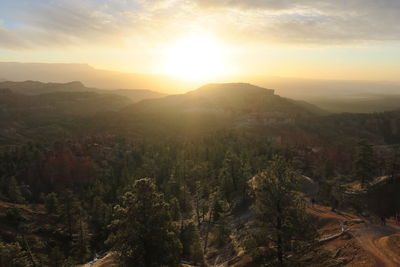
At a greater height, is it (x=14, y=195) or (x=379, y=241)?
(x=379, y=241)

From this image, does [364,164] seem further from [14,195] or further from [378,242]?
[14,195]

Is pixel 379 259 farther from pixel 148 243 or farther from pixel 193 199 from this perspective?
pixel 193 199

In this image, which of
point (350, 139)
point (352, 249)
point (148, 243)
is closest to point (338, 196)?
point (352, 249)

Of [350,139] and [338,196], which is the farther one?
[350,139]

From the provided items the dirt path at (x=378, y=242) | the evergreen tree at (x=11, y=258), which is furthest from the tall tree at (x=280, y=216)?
the evergreen tree at (x=11, y=258)

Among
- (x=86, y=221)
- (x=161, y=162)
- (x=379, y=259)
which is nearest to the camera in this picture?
(x=379, y=259)

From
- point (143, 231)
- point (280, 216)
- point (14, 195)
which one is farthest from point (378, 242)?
point (14, 195)
